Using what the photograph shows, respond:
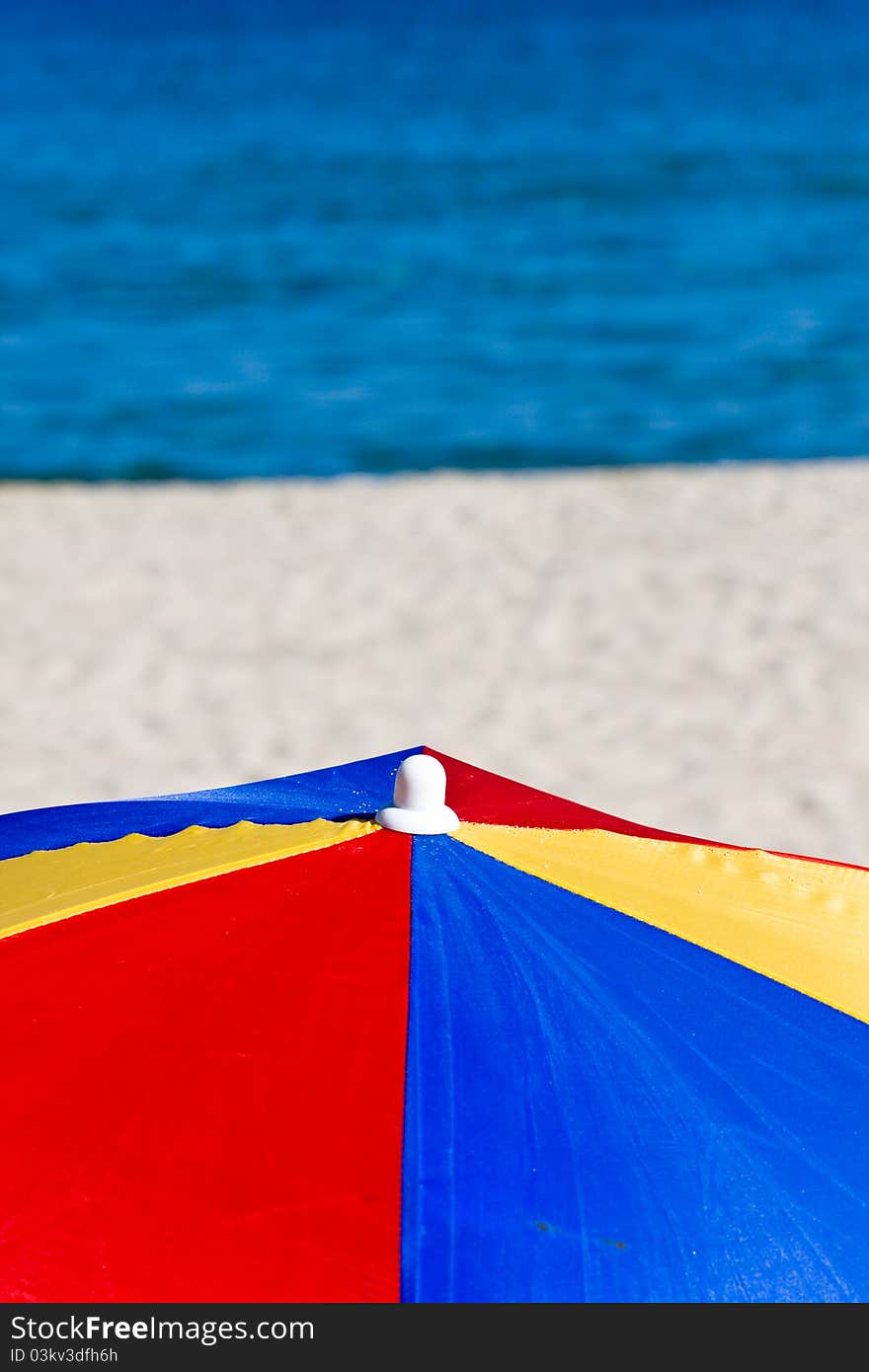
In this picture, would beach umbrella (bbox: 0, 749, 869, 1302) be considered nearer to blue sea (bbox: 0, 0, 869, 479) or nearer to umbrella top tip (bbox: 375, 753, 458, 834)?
umbrella top tip (bbox: 375, 753, 458, 834)

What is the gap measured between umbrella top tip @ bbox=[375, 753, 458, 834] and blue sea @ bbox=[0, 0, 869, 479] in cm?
933

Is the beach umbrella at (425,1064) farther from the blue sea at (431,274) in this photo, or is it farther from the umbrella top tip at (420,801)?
the blue sea at (431,274)

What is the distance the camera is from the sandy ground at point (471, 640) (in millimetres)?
5656

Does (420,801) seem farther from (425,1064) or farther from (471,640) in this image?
(471,640)

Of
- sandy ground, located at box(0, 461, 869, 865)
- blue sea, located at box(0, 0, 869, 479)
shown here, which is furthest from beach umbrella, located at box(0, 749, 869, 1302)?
blue sea, located at box(0, 0, 869, 479)

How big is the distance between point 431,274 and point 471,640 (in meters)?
10.5

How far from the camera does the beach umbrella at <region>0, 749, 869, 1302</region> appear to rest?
1.61 m

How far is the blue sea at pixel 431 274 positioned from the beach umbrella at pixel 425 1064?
9.35m

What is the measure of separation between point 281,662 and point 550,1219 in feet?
16.6

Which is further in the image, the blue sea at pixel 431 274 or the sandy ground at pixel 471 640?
the blue sea at pixel 431 274

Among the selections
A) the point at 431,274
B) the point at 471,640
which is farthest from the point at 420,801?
the point at 431,274

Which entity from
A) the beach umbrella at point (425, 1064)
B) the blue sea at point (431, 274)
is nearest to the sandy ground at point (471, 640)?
the blue sea at point (431, 274)

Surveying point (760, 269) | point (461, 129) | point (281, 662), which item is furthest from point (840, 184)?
point (281, 662)
